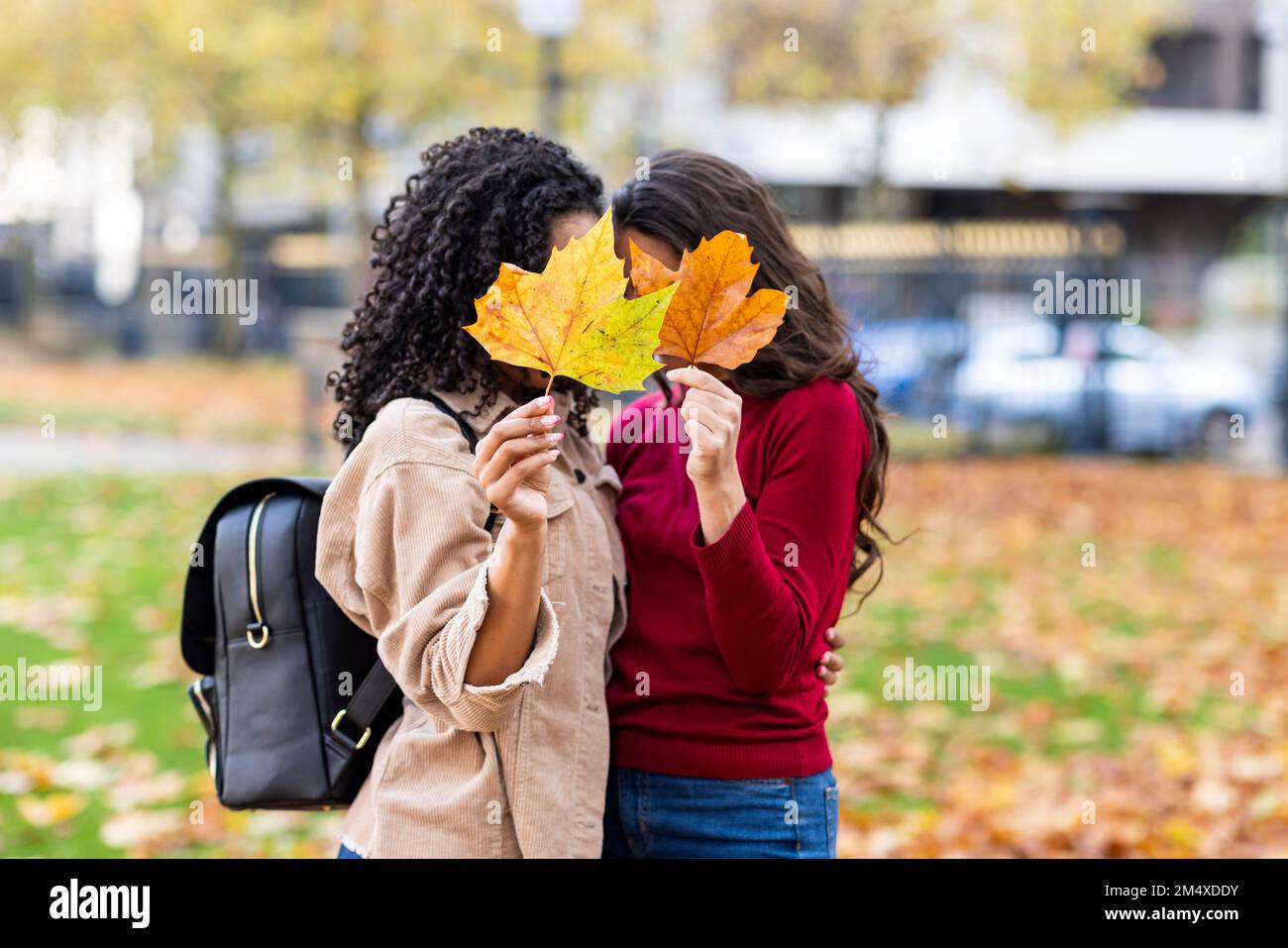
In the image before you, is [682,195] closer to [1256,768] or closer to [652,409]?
[652,409]

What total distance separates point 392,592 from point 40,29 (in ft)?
84.6

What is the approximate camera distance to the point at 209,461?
13.9 m

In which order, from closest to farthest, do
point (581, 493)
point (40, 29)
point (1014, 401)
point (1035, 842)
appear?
point (581, 493) < point (1035, 842) < point (1014, 401) < point (40, 29)

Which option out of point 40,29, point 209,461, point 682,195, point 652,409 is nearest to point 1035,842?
point 652,409

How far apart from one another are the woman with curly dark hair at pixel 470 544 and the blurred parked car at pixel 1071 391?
1417 centimetres

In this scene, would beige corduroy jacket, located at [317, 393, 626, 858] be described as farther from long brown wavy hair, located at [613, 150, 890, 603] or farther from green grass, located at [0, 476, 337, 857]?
green grass, located at [0, 476, 337, 857]

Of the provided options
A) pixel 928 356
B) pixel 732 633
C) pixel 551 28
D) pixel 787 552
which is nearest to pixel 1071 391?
pixel 928 356

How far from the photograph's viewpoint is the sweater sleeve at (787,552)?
A: 81.4 inches

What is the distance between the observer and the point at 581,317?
1855 millimetres

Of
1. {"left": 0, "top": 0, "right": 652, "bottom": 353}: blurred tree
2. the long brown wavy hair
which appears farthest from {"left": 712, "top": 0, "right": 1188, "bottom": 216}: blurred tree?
the long brown wavy hair

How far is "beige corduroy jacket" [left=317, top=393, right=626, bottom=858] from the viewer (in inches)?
76.4

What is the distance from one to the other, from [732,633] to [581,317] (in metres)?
0.57

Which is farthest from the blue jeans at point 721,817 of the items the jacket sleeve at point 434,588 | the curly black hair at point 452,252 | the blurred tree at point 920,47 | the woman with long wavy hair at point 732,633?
the blurred tree at point 920,47

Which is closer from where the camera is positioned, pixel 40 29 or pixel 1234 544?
pixel 1234 544
